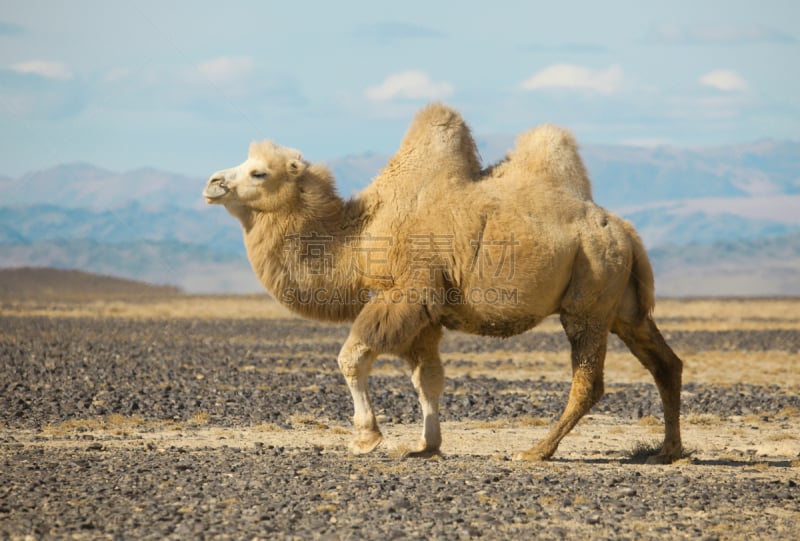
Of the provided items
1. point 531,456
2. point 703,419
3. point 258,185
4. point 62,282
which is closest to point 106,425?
point 258,185

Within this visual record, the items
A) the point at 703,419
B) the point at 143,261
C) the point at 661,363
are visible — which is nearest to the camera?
the point at 661,363

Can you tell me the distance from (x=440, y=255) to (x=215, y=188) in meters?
2.09

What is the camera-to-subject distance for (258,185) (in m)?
10.5

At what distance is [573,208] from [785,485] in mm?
2972

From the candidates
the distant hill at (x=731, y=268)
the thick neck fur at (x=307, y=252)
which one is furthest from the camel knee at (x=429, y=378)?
the distant hill at (x=731, y=268)

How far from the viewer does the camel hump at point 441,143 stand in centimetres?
1061

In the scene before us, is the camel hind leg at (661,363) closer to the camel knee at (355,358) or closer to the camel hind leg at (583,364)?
the camel hind leg at (583,364)

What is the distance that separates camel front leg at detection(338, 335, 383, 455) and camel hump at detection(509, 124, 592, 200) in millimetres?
2308

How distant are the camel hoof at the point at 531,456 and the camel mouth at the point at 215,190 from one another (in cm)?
348

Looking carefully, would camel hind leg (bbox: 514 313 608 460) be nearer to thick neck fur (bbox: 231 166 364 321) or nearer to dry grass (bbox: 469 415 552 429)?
thick neck fur (bbox: 231 166 364 321)

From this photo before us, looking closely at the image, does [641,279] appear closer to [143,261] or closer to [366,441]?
[366,441]

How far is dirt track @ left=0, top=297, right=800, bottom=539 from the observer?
7762mm

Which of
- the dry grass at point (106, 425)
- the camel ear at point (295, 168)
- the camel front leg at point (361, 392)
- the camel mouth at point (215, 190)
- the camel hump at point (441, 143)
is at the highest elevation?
the camel hump at point (441, 143)

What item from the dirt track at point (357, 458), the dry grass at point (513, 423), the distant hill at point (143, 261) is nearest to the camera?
the dirt track at point (357, 458)
